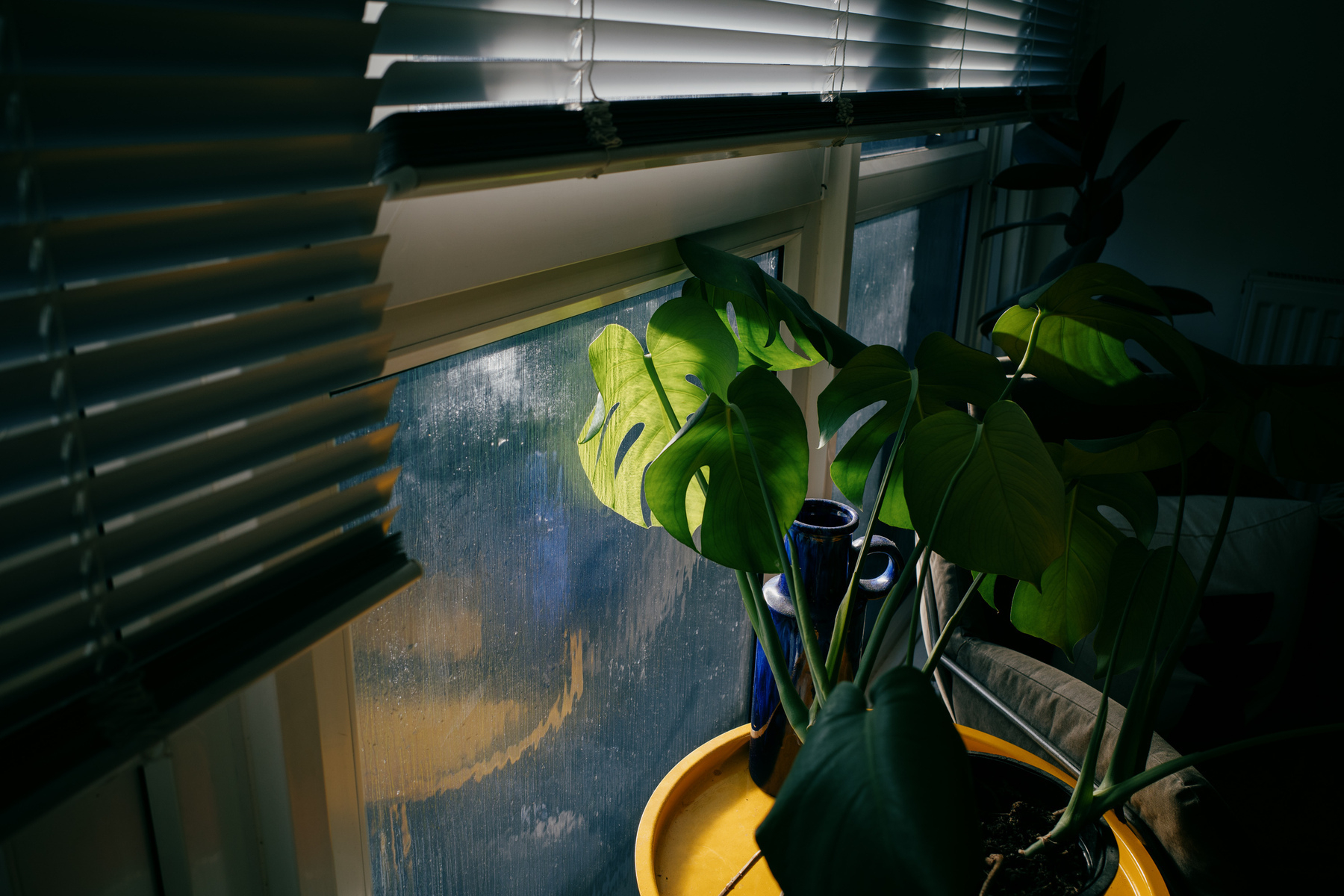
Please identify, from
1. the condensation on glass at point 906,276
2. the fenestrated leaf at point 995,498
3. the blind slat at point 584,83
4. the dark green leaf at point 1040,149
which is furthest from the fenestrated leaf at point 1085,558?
the dark green leaf at point 1040,149

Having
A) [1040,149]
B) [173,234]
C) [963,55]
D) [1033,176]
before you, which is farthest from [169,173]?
[1040,149]

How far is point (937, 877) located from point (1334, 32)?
102 inches

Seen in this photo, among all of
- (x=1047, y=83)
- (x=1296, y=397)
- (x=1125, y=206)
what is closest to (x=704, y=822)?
(x=1296, y=397)

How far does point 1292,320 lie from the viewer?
2236 millimetres

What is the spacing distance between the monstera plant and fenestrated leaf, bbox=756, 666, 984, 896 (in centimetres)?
2

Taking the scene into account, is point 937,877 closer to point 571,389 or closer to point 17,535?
point 17,535

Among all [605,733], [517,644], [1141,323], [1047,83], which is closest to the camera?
[1141,323]

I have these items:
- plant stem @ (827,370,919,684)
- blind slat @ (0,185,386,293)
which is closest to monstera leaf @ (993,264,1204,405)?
plant stem @ (827,370,919,684)

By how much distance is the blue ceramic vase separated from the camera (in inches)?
37.0

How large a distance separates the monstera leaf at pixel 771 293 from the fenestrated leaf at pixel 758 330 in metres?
0.02

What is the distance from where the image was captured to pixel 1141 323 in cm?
73

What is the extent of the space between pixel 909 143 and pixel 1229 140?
45.8 inches

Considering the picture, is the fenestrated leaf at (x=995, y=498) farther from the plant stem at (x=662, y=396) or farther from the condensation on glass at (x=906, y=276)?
the condensation on glass at (x=906, y=276)

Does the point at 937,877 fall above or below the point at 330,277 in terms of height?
below
